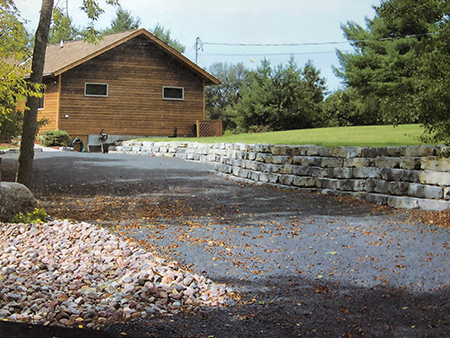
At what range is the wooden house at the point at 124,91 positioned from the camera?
21688 mm

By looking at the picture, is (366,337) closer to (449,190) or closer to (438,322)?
(438,322)

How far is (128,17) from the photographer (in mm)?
42656

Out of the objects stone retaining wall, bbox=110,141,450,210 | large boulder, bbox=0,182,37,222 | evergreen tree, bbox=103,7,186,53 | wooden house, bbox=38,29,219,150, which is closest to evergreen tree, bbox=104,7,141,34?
evergreen tree, bbox=103,7,186,53

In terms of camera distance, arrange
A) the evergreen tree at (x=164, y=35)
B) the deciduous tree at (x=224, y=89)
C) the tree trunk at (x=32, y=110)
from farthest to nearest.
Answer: the deciduous tree at (x=224, y=89) → the evergreen tree at (x=164, y=35) → the tree trunk at (x=32, y=110)

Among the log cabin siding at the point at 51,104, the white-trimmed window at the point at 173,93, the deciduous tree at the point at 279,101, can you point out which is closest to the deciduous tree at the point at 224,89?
the deciduous tree at the point at 279,101

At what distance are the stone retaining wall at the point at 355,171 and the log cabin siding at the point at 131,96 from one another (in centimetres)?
1080

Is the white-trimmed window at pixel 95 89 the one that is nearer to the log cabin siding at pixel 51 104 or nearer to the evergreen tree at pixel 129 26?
the log cabin siding at pixel 51 104

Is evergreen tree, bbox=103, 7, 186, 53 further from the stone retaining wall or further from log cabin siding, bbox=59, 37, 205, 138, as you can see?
the stone retaining wall

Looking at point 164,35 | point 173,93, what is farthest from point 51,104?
point 164,35

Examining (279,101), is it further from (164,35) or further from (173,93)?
(164,35)

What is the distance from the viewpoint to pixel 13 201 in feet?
21.9

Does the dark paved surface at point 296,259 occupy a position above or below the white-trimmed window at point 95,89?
below

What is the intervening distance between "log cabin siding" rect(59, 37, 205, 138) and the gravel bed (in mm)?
17001

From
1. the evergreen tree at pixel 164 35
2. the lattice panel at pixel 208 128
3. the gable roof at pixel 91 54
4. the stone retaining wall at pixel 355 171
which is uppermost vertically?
the evergreen tree at pixel 164 35
